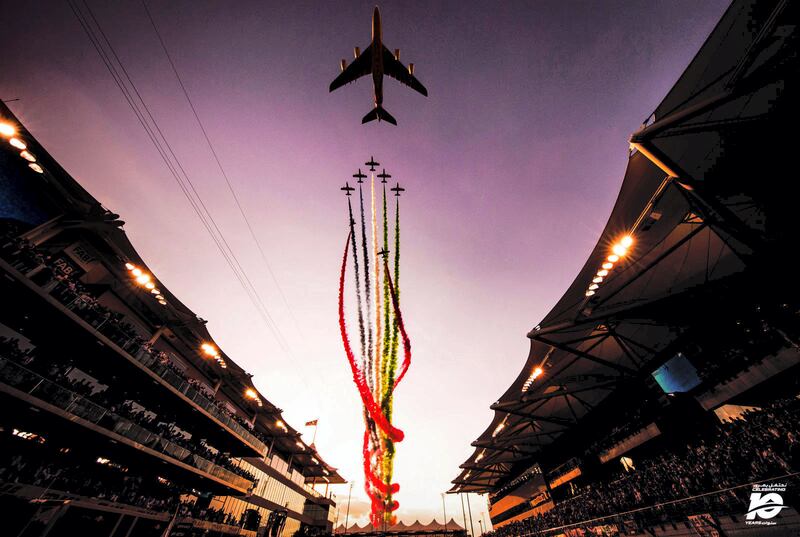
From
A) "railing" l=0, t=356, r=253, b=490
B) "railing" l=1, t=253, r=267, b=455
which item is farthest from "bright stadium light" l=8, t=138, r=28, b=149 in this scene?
"railing" l=0, t=356, r=253, b=490

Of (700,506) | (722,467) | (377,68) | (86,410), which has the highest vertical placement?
(377,68)

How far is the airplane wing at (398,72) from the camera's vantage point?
21.3m

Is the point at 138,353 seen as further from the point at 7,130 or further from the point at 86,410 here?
the point at 7,130

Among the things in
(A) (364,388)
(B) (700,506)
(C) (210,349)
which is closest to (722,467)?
(B) (700,506)

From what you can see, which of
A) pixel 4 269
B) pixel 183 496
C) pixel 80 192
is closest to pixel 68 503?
pixel 4 269

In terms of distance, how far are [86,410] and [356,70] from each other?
25059 millimetres

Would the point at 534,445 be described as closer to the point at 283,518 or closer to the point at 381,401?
the point at 381,401

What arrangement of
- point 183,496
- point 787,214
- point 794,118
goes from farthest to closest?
point 183,496 → point 787,214 → point 794,118

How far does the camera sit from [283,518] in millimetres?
34719

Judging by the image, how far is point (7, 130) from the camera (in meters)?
13.0

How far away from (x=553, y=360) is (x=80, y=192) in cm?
2959

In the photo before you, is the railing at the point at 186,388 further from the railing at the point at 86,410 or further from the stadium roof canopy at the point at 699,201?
the stadium roof canopy at the point at 699,201

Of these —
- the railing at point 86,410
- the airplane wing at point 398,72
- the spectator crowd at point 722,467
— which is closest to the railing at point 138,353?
the railing at point 86,410

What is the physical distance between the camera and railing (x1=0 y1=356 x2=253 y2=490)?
11.6 m
